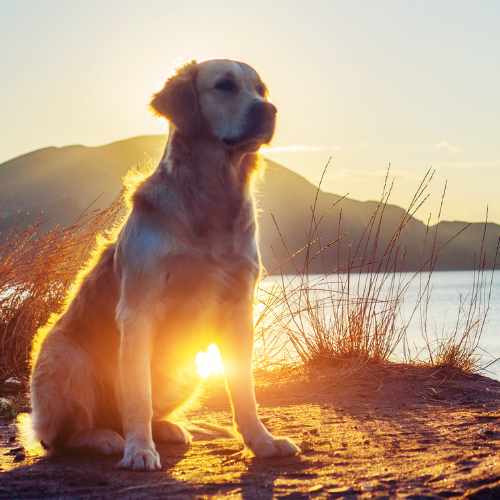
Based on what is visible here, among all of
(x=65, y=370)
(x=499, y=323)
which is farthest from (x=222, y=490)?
(x=499, y=323)

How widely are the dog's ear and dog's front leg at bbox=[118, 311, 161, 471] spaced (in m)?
1.00

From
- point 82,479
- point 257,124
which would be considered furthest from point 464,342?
point 82,479

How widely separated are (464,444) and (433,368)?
2991mm

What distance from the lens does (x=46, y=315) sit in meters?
6.93

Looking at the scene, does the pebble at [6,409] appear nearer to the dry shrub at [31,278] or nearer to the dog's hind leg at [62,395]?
the dry shrub at [31,278]

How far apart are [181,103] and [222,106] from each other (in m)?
0.21

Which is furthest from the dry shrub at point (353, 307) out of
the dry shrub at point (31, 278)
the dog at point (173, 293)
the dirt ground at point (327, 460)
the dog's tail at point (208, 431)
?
the dog at point (173, 293)

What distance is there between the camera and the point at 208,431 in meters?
4.30

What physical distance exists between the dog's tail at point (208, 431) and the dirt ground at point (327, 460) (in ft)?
0.45

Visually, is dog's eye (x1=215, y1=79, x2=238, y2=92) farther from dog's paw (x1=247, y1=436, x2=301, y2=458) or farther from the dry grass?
the dry grass

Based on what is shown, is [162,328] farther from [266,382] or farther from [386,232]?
[386,232]

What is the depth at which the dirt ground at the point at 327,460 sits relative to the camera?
2885 millimetres

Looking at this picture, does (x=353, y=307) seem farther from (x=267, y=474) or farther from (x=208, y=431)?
(x=267, y=474)

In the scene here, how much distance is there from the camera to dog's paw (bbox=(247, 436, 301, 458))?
3572 mm
